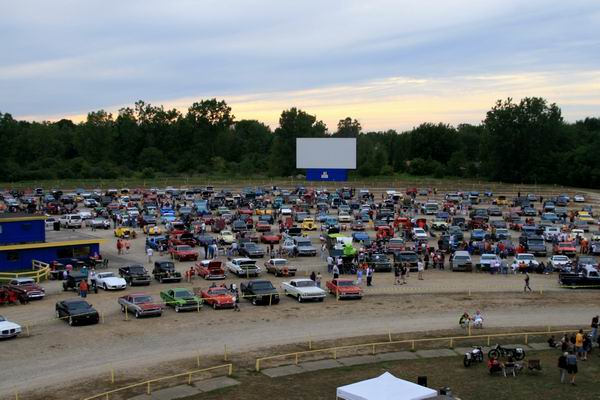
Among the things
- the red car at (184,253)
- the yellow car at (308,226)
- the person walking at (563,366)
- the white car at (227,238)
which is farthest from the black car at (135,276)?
the yellow car at (308,226)

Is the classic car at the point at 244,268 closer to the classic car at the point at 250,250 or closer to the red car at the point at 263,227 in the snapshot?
the classic car at the point at 250,250

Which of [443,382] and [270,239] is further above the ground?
[270,239]

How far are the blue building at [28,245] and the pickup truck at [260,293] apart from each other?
1655cm

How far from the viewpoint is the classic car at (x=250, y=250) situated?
47.8 meters

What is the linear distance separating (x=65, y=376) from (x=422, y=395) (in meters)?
11.6

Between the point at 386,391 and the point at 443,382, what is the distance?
16.8 ft

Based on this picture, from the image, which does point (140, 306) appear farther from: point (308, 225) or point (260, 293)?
point (308, 225)

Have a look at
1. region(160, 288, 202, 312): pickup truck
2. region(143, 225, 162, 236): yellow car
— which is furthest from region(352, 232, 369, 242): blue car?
region(160, 288, 202, 312): pickup truck

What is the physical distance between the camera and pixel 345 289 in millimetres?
33969

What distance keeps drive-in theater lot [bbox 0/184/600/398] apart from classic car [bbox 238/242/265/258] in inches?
254

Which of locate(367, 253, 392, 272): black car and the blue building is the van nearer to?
locate(367, 253, 392, 272): black car

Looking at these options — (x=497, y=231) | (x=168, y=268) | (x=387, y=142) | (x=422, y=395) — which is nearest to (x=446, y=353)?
(x=422, y=395)

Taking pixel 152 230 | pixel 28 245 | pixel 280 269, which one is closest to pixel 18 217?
pixel 28 245

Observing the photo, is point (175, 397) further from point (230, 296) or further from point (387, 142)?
point (387, 142)
